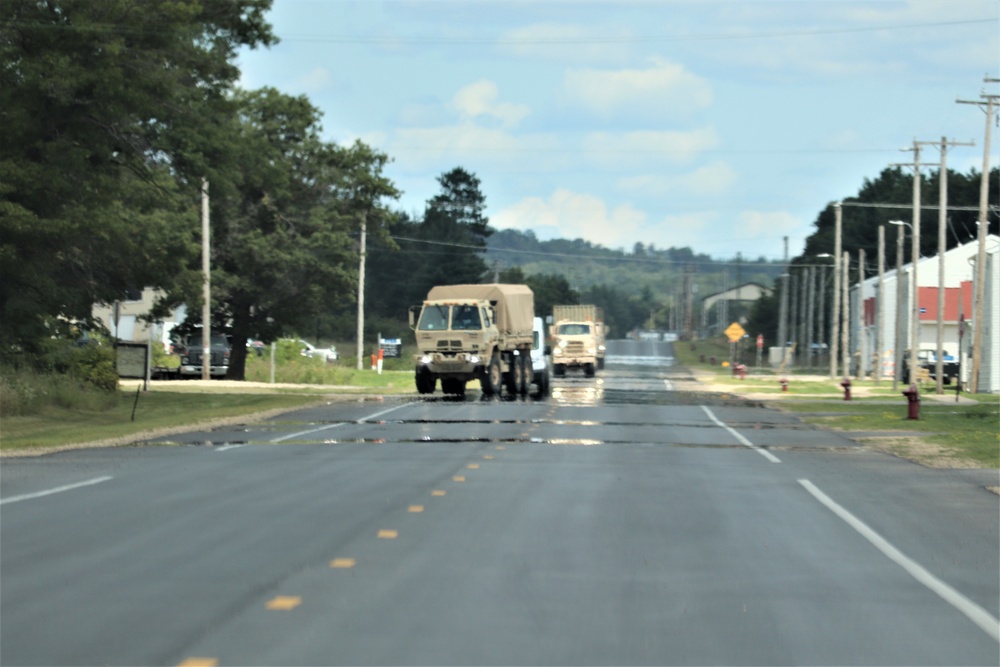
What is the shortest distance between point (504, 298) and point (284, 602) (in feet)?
107

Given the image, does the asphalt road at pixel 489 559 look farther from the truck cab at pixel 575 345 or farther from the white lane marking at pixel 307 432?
the truck cab at pixel 575 345

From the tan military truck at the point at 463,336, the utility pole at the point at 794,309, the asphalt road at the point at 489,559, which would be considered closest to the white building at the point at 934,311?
the utility pole at the point at 794,309

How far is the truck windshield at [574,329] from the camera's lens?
6650 cm

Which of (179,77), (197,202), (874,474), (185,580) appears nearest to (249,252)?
(197,202)

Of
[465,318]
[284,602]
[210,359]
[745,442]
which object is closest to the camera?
[284,602]

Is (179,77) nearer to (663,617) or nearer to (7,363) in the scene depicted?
(7,363)

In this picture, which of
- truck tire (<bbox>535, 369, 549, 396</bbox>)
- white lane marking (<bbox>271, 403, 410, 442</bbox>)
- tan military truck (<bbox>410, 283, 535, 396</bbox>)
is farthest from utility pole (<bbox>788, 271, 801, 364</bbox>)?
white lane marking (<bbox>271, 403, 410, 442</bbox>)

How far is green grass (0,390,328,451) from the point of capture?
72.3 feet

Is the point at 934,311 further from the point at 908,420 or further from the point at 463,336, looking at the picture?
the point at 908,420

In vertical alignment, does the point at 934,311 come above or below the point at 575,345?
above

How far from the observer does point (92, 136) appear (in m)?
31.8

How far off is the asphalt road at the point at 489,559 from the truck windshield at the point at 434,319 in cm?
1913

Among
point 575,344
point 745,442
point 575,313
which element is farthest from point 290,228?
point 745,442

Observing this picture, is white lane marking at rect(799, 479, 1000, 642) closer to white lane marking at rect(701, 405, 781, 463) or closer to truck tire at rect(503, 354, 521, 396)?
white lane marking at rect(701, 405, 781, 463)
